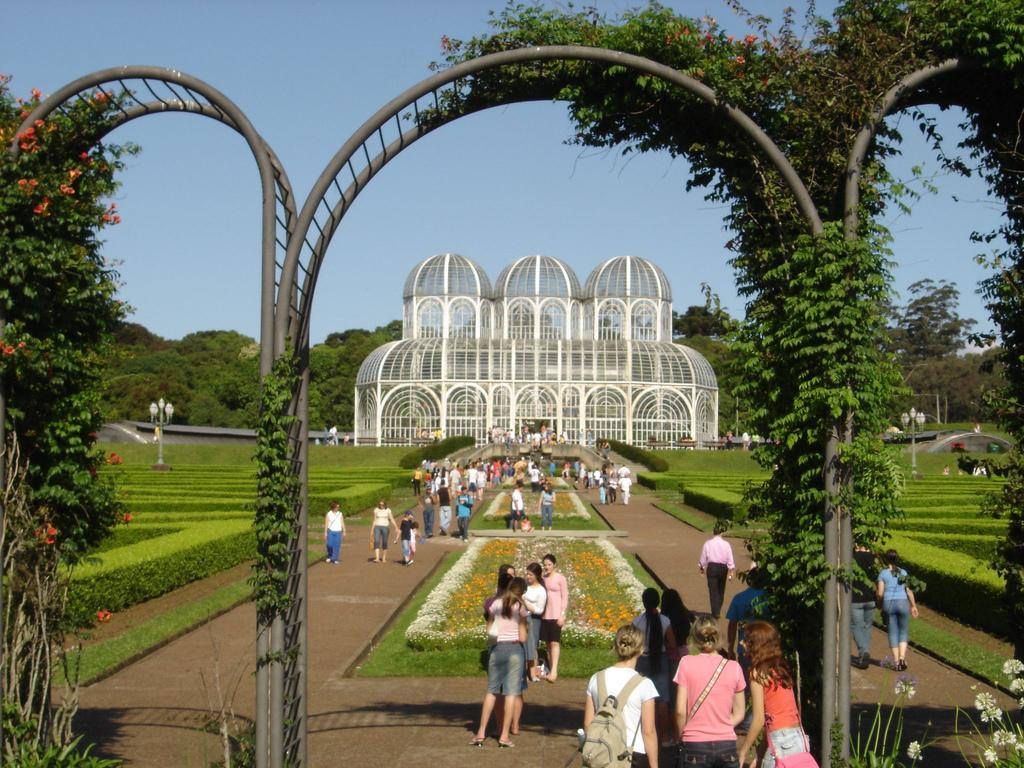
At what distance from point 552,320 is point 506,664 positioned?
52.7 m

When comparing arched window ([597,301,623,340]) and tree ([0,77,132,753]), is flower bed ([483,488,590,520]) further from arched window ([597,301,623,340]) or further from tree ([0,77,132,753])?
arched window ([597,301,623,340])

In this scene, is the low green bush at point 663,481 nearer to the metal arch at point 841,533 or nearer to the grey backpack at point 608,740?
the metal arch at point 841,533

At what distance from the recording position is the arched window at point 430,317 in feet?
202

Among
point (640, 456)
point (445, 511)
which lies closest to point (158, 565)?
point (445, 511)

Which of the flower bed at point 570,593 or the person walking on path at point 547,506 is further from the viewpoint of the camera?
the person walking on path at point 547,506

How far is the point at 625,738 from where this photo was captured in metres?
5.47

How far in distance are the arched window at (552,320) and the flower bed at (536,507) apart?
951 inches

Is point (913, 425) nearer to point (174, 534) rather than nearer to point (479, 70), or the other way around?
point (174, 534)

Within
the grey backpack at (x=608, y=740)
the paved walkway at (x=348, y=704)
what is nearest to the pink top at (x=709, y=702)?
the grey backpack at (x=608, y=740)

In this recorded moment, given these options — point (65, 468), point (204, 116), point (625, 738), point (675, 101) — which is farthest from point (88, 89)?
point (625, 738)

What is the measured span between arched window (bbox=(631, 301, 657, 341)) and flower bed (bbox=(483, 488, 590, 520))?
988 inches

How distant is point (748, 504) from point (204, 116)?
3.87 metres

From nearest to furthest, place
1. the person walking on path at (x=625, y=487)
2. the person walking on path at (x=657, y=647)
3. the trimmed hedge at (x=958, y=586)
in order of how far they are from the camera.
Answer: the person walking on path at (x=657, y=647)
the trimmed hedge at (x=958, y=586)
the person walking on path at (x=625, y=487)

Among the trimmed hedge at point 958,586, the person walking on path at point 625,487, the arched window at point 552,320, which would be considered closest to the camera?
the trimmed hedge at point 958,586
